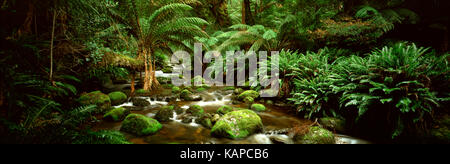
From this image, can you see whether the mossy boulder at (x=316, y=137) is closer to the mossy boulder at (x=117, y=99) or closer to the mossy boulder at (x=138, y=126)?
the mossy boulder at (x=138, y=126)

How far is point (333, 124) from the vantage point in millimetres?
3025

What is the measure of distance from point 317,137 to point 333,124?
760 millimetres

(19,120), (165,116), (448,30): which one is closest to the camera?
(19,120)

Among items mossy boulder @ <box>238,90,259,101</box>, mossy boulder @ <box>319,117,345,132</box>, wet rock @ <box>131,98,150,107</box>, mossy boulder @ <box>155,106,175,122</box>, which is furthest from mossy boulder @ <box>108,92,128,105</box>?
mossy boulder @ <box>319,117,345,132</box>

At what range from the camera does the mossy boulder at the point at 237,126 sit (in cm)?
272

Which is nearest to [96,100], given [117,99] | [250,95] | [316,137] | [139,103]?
[117,99]

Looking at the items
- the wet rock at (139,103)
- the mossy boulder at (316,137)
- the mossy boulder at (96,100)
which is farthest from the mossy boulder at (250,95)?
the mossy boulder at (96,100)

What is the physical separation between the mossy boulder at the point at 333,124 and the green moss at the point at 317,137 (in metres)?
0.52

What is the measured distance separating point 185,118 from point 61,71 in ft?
6.72

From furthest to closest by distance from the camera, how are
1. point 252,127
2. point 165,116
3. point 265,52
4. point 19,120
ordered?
1. point 265,52
2. point 165,116
3. point 252,127
4. point 19,120

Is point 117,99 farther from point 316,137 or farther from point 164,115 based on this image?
point 316,137

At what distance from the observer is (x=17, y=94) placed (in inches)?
55.9
